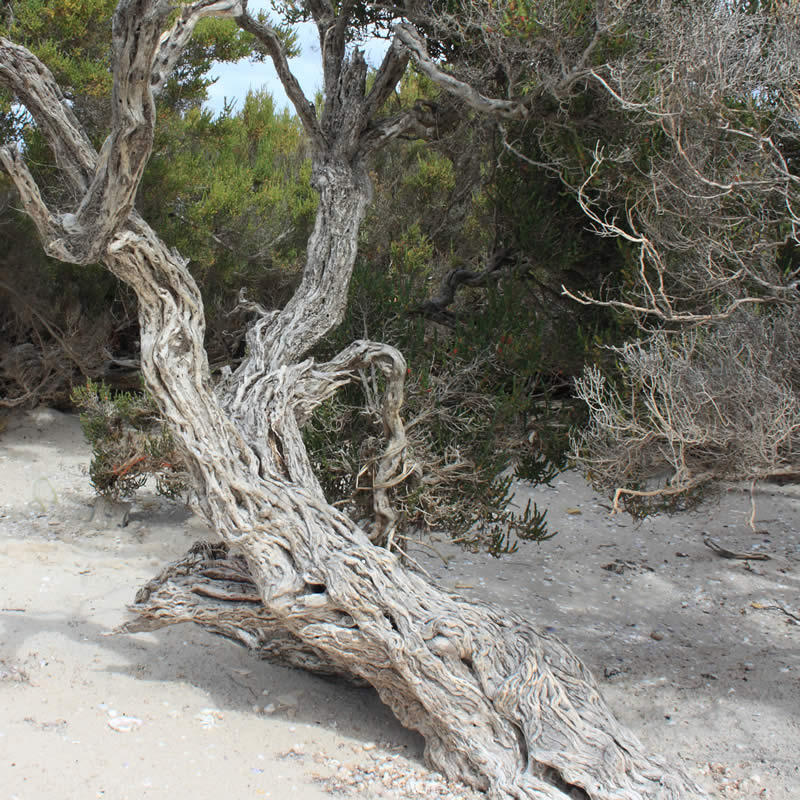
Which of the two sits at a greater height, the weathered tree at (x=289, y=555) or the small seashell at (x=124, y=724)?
the weathered tree at (x=289, y=555)

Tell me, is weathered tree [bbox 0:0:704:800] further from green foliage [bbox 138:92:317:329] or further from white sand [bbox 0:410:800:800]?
green foliage [bbox 138:92:317:329]

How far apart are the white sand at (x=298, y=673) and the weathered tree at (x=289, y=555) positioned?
1.11 ft

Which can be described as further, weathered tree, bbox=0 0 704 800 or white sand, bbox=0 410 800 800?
white sand, bbox=0 410 800 800

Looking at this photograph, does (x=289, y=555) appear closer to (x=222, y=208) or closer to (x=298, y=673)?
(x=298, y=673)

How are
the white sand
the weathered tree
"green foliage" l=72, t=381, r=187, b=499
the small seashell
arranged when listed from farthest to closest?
"green foliage" l=72, t=381, r=187, b=499, the small seashell, the white sand, the weathered tree

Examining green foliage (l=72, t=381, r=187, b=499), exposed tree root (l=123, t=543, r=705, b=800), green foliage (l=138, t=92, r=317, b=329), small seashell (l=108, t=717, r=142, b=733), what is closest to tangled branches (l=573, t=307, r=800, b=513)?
exposed tree root (l=123, t=543, r=705, b=800)

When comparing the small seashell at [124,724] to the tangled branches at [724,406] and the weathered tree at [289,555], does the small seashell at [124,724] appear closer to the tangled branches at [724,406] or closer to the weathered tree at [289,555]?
the weathered tree at [289,555]

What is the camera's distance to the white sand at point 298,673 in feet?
11.7

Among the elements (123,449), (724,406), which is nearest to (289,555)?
(724,406)

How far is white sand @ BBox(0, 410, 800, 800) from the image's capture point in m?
3.58

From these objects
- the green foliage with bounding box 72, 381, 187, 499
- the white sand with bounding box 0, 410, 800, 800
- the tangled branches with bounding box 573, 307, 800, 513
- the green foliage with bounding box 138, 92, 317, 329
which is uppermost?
the green foliage with bounding box 138, 92, 317, 329

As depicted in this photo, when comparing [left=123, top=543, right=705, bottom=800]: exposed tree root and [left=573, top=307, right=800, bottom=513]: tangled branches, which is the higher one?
[left=573, top=307, right=800, bottom=513]: tangled branches

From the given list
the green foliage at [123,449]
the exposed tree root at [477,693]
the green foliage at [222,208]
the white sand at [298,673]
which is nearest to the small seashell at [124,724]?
the white sand at [298,673]

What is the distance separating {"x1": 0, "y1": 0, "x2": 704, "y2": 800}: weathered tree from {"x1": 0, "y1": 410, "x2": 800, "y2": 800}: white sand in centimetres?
34
